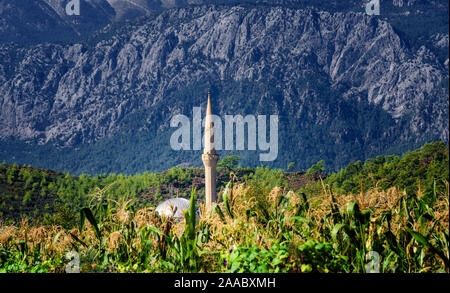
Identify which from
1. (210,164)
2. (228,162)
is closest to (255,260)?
(210,164)

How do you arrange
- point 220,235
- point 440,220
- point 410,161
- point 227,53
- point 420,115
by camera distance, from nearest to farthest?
point 440,220 → point 220,235 → point 410,161 → point 420,115 → point 227,53

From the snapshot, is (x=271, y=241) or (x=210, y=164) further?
(x=210, y=164)

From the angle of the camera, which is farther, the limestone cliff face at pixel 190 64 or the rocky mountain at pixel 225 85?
the limestone cliff face at pixel 190 64

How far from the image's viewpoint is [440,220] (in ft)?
21.4

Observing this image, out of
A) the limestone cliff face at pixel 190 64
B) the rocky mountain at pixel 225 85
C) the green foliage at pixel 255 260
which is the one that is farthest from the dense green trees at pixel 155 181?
the green foliage at pixel 255 260

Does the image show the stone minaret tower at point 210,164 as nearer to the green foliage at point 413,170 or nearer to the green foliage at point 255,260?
the green foliage at point 413,170

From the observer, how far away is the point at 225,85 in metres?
174

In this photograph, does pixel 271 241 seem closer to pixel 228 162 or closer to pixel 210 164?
pixel 210 164

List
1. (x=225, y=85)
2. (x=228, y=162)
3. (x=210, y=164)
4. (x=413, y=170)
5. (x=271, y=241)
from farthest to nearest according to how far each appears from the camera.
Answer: (x=225, y=85) < (x=228, y=162) < (x=413, y=170) < (x=210, y=164) < (x=271, y=241)

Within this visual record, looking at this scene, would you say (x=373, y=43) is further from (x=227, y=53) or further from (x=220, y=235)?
(x=220, y=235)

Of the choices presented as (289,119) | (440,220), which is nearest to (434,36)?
(289,119)

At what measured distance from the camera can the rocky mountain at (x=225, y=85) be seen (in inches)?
5827

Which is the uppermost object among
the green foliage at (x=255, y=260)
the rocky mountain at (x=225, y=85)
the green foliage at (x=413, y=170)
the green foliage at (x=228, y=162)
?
the rocky mountain at (x=225, y=85)
